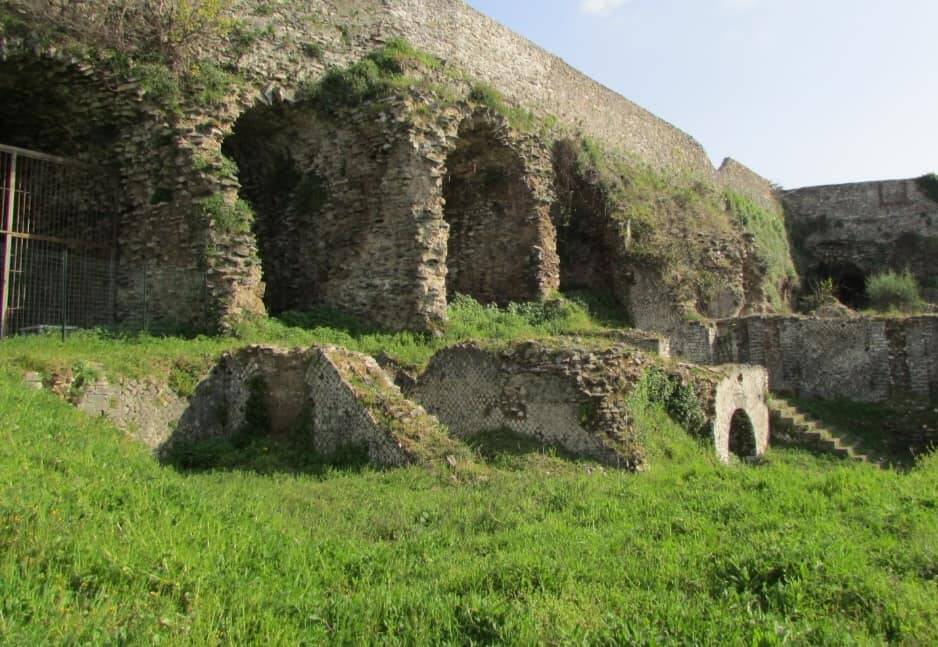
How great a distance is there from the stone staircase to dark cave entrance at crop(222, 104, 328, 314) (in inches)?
379

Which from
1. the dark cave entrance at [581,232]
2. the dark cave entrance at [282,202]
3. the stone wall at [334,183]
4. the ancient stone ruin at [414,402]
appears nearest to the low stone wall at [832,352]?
the dark cave entrance at [581,232]

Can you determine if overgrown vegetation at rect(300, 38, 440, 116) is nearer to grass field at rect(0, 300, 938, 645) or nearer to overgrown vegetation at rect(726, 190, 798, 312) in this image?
grass field at rect(0, 300, 938, 645)

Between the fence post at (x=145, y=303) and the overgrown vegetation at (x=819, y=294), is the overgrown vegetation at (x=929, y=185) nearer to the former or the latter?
the overgrown vegetation at (x=819, y=294)

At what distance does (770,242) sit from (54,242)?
21831 millimetres

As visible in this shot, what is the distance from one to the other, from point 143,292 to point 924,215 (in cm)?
2719

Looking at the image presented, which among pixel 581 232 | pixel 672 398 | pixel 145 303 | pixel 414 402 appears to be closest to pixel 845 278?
pixel 581 232

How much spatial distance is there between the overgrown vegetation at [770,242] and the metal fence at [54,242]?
17765 millimetres

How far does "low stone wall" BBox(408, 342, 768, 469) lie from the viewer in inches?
372

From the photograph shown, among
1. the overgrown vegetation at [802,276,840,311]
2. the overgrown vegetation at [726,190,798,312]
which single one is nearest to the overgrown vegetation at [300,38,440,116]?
the overgrown vegetation at [726,190,798,312]

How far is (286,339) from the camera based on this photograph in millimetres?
11922

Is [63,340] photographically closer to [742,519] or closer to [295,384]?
[295,384]

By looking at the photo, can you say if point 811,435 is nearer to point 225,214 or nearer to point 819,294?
point 819,294

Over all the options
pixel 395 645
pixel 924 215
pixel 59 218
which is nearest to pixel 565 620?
pixel 395 645

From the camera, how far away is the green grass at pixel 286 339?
30.2 ft
